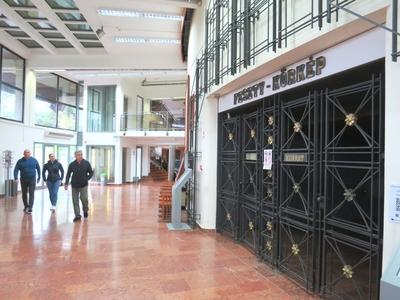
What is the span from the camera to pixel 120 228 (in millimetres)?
6586

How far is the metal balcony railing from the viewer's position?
17.7 metres

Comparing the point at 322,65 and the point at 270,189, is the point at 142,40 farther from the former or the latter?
the point at 322,65

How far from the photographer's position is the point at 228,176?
6.05 m

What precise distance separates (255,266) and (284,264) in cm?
38

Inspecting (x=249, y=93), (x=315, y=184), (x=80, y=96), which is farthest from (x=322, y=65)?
(x=80, y=96)

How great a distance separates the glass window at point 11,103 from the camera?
11.7 m

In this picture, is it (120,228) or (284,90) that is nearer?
(284,90)

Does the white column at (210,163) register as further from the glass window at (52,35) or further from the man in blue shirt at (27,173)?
the glass window at (52,35)

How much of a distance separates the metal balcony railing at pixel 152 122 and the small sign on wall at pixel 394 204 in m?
15.4

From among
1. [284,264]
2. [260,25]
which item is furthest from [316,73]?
[284,264]

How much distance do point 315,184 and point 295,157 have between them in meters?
0.47

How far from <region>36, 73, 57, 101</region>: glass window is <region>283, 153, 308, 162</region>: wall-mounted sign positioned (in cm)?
1324

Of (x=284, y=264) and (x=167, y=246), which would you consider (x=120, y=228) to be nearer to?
(x=167, y=246)

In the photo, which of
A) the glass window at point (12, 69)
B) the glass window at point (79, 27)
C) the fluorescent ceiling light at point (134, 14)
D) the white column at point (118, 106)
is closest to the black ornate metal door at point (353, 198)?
the fluorescent ceiling light at point (134, 14)
